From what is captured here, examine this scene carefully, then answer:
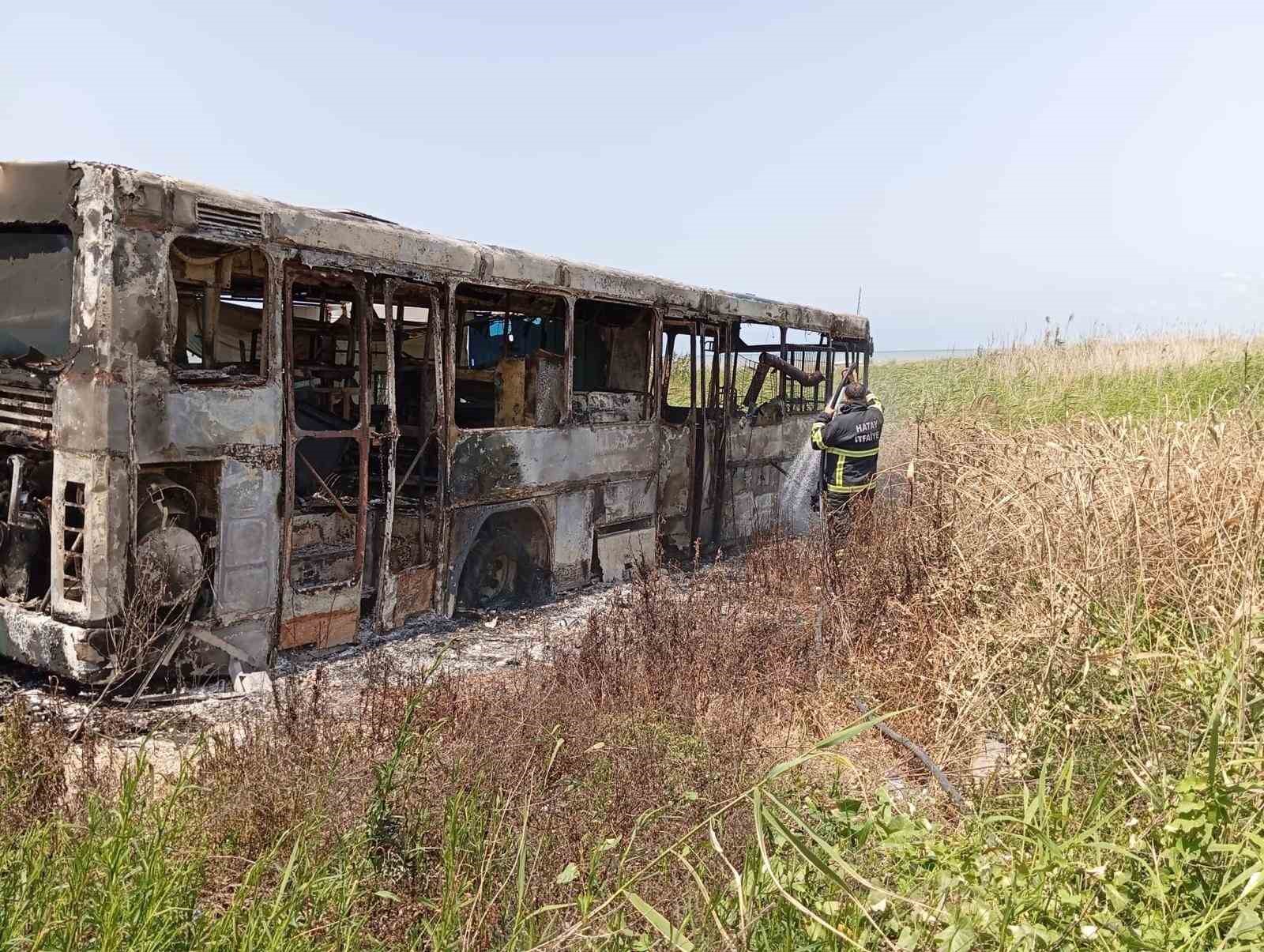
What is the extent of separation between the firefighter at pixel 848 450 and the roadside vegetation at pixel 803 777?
6.92ft

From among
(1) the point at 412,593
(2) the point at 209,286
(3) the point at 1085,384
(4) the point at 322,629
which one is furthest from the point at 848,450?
(3) the point at 1085,384

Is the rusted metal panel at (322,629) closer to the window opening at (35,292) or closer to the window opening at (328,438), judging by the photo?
the window opening at (328,438)

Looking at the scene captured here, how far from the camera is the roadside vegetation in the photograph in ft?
8.01

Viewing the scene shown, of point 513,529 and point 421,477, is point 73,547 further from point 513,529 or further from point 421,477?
point 513,529

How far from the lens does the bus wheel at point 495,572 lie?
678cm

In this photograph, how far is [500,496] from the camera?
6.71 metres

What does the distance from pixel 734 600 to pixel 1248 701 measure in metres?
3.77

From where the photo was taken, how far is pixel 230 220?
4.84 meters

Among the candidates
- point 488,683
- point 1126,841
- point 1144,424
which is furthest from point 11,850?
point 1144,424

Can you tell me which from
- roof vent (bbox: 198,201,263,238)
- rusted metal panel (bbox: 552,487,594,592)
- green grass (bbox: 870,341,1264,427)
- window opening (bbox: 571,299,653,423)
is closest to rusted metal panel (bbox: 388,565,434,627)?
rusted metal panel (bbox: 552,487,594,592)

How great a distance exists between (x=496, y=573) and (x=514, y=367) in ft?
5.13

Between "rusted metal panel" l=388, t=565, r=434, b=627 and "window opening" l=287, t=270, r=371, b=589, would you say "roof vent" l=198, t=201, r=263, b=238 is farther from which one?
"rusted metal panel" l=388, t=565, r=434, b=627

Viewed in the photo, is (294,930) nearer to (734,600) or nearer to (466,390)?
(734,600)

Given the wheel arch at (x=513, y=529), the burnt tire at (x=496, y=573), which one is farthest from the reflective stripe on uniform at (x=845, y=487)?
the burnt tire at (x=496, y=573)
